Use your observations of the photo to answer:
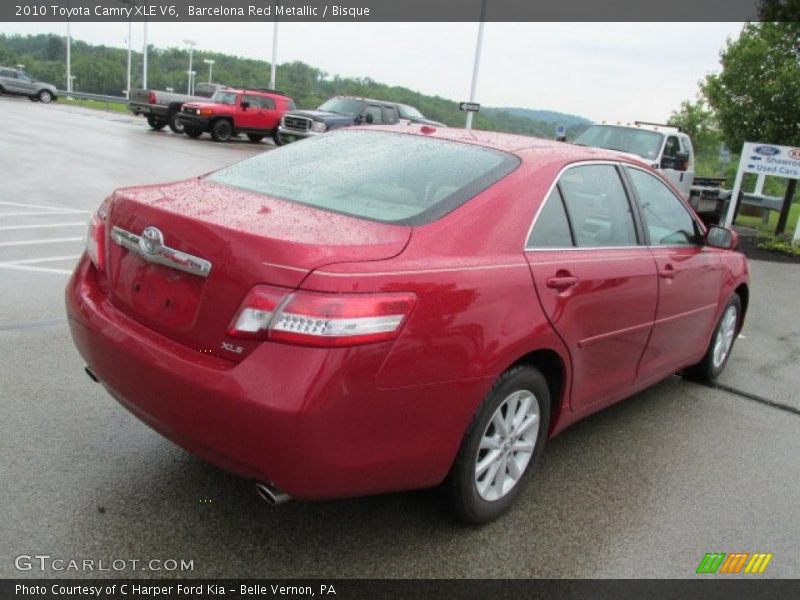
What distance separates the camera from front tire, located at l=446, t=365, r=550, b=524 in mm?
2877

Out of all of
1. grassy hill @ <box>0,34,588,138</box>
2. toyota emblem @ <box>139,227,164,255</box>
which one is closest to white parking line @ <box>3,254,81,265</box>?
toyota emblem @ <box>139,227,164,255</box>

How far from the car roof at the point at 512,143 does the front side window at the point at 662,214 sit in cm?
17

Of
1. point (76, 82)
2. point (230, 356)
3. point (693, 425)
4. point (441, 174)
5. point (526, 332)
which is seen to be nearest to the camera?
point (230, 356)

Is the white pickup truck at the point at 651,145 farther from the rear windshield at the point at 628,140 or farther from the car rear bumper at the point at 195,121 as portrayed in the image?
the car rear bumper at the point at 195,121

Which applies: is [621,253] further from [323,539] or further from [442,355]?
[323,539]

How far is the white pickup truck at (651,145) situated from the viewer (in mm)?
13547

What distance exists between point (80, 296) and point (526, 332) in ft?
6.10

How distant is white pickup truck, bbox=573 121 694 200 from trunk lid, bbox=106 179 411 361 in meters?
11.7

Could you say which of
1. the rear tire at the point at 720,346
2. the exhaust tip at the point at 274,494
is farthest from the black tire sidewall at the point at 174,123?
the exhaust tip at the point at 274,494

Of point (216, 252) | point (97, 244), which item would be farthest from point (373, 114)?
point (216, 252)

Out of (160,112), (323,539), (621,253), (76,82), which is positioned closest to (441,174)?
(621,253)

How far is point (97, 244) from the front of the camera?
312 cm

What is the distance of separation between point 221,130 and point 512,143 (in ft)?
78.7

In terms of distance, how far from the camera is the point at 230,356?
247 cm
